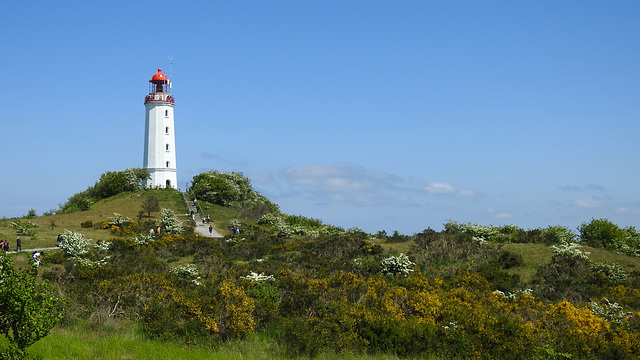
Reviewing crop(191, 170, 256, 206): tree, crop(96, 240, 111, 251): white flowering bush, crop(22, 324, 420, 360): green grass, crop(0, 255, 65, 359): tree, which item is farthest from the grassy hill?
crop(191, 170, 256, 206): tree

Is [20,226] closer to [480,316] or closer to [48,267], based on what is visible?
[48,267]

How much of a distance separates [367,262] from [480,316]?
42.9ft

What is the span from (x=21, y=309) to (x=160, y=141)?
59.9m

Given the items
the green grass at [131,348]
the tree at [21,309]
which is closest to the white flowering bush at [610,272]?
the green grass at [131,348]

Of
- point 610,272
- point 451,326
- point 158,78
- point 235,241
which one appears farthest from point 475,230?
point 158,78

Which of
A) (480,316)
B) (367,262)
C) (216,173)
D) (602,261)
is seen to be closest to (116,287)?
(480,316)

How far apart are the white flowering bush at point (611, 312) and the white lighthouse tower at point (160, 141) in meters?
55.9

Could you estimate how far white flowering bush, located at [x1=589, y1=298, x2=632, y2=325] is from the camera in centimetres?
1816

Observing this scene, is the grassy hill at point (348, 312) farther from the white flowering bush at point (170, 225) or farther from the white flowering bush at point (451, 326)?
the white flowering bush at point (170, 225)

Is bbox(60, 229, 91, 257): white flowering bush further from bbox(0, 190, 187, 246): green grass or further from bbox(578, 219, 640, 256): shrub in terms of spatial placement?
bbox(578, 219, 640, 256): shrub

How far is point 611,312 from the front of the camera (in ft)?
61.9

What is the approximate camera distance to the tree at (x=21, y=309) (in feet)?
30.1

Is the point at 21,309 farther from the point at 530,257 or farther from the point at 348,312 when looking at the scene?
the point at 530,257

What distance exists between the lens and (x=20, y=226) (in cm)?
4303
